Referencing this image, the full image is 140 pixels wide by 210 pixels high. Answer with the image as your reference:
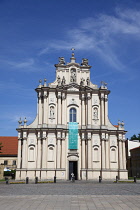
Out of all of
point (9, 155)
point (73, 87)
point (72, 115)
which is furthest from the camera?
point (9, 155)

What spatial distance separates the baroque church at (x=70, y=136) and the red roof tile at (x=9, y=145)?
1651cm

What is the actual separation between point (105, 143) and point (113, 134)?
2.30 m

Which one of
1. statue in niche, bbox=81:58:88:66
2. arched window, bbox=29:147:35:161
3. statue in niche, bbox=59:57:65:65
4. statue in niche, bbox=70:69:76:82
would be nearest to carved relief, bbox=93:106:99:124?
statue in niche, bbox=70:69:76:82

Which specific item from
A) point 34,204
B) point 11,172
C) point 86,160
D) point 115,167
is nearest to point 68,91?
point 86,160

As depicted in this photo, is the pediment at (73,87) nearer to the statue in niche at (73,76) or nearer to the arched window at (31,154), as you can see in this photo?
the statue in niche at (73,76)

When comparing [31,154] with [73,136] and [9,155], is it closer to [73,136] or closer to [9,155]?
[73,136]

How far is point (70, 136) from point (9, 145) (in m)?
22.4

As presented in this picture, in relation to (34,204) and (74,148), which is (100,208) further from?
(74,148)

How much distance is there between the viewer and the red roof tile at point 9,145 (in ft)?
189

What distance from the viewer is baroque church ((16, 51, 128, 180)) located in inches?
1617

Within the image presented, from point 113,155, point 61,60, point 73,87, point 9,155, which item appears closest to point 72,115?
point 73,87

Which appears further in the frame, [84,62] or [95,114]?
[84,62]

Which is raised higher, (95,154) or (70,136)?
(70,136)

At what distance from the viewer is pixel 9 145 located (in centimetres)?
5953
